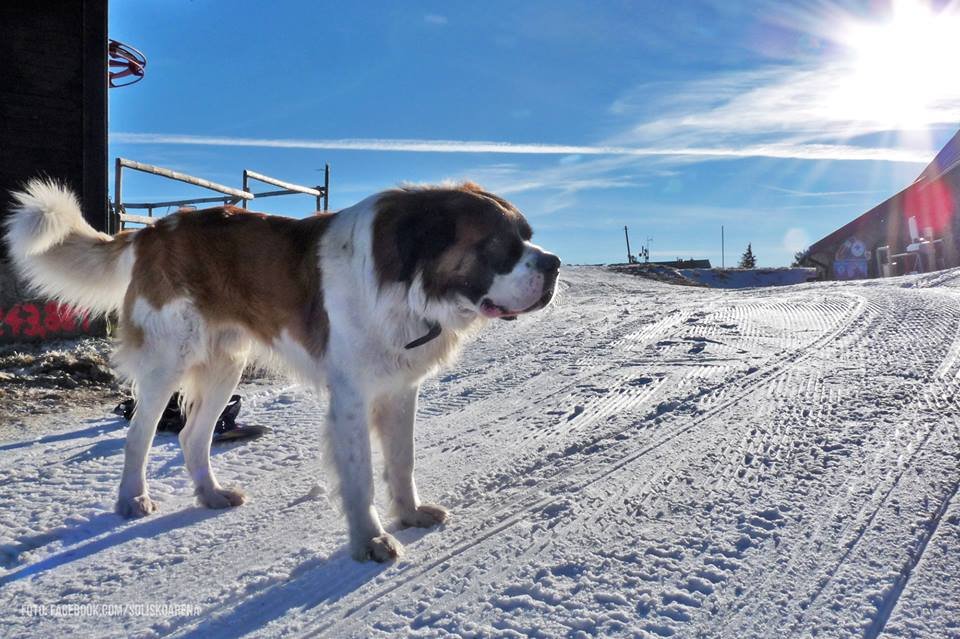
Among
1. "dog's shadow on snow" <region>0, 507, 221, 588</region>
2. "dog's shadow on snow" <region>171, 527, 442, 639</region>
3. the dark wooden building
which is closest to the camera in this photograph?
"dog's shadow on snow" <region>171, 527, 442, 639</region>

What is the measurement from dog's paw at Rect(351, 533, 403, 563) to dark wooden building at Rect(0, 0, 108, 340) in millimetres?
8430

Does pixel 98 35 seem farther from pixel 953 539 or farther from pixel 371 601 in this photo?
pixel 953 539

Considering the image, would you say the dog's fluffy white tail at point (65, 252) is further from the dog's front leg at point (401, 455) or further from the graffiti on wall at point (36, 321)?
the graffiti on wall at point (36, 321)

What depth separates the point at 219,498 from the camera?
3.62 metres

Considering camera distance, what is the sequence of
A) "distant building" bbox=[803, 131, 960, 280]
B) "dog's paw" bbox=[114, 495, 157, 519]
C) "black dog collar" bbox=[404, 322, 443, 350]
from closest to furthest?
1. "black dog collar" bbox=[404, 322, 443, 350]
2. "dog's paw" bbox=[114, 495, 157, 519]
3. "distant building" bbox=[803, 131, 960, 280]

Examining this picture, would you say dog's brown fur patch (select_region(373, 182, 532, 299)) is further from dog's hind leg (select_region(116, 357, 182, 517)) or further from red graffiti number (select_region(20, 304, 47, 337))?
red graffiti number (select_region(20, 304, 47, 337))

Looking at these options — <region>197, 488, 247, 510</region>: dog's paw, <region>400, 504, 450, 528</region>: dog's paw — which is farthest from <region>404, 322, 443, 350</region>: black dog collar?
<region>197, 488, 247, 510</region>: dog's paw

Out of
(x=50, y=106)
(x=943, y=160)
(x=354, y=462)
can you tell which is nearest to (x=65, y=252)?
(x=354, y=462)

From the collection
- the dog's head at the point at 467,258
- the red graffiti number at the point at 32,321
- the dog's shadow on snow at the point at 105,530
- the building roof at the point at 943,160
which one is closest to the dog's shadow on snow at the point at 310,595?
the dog's shadow on snow at the point at 105,530

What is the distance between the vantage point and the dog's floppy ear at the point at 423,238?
313cm

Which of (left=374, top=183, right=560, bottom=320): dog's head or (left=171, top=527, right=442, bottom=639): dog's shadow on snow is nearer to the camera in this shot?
(left=171, top=527, right=442, bottom=639): dog's shadow on snow

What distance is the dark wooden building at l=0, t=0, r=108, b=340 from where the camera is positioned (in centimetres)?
940

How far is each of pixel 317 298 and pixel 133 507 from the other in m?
1.50

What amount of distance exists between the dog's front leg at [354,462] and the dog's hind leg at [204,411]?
3.11 ft
